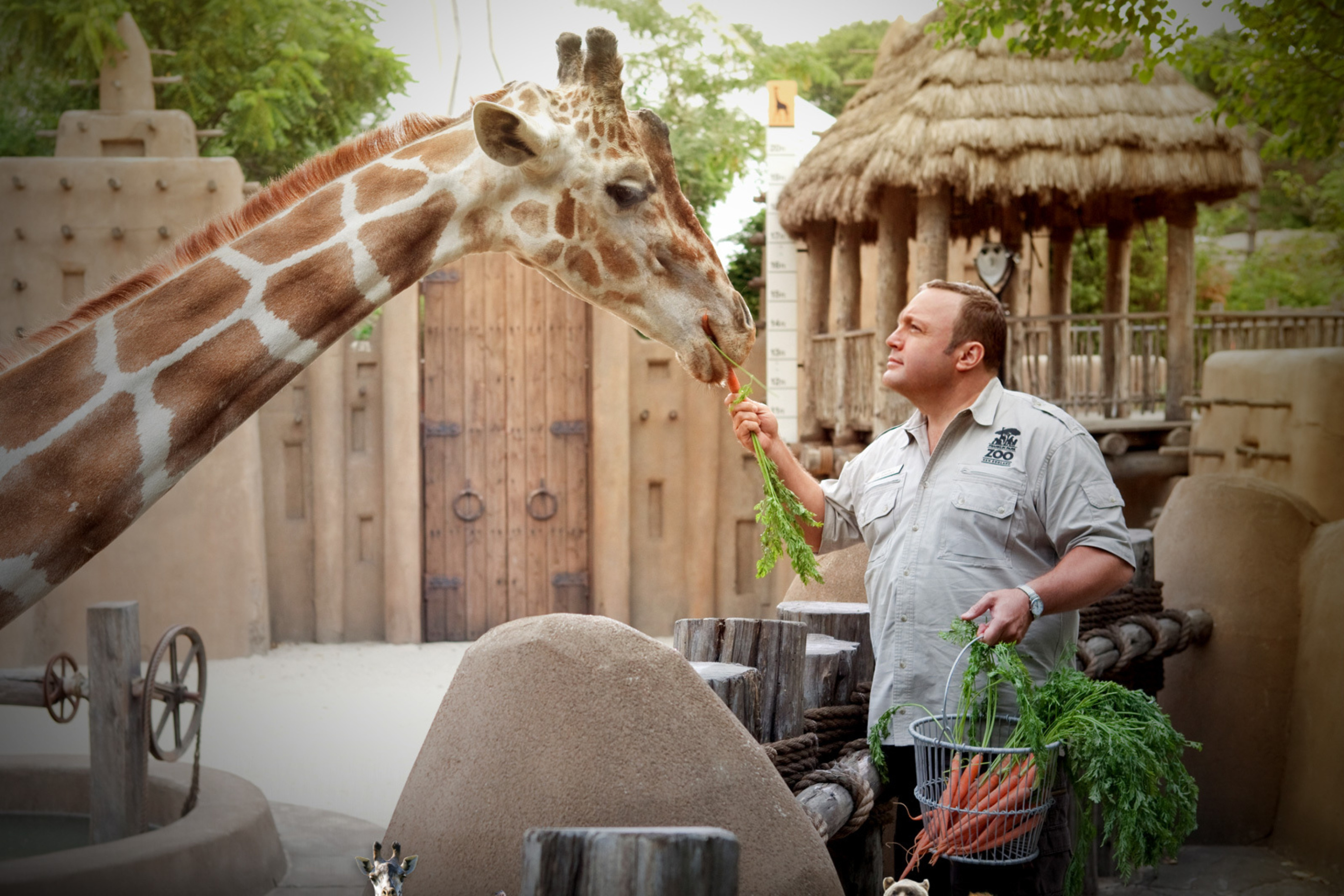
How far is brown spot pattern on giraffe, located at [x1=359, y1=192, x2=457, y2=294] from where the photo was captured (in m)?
1.99

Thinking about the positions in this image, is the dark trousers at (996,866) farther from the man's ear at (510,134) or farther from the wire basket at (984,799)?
the man's ear at (510,134)

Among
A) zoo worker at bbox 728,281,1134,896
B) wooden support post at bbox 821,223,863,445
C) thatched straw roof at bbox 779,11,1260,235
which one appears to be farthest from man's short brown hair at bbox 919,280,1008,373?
wooden support post at bbox 821,223,863,445

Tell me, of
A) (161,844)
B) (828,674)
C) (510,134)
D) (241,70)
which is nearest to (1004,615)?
(828,674)

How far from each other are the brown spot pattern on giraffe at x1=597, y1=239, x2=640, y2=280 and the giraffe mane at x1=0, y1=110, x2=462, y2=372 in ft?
1.11

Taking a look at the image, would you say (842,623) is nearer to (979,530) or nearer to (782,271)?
(979,530)

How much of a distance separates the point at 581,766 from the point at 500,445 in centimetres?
673

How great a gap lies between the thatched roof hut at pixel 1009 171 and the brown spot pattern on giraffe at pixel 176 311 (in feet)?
18.2

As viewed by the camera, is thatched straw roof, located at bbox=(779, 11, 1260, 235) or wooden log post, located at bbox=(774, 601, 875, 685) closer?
wooden log post, located at bbox=(774, 601, 875, 685)

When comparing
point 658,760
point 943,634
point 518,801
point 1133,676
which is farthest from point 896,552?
point 1133,676

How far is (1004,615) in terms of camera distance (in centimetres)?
196

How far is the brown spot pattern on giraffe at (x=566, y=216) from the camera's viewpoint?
2084 millimetres

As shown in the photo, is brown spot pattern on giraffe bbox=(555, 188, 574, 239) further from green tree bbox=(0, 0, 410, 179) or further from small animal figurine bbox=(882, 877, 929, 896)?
green tree bbox=(0, 0, 410, 179)

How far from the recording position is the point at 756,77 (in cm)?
1376

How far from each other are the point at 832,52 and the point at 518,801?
16138mm
